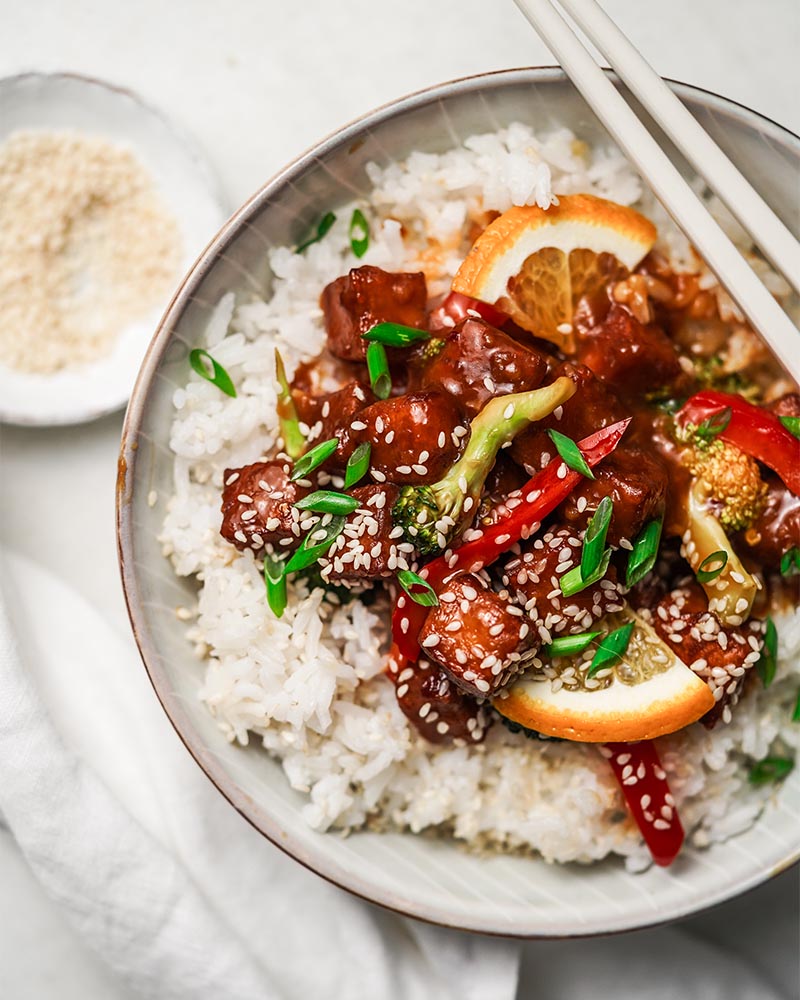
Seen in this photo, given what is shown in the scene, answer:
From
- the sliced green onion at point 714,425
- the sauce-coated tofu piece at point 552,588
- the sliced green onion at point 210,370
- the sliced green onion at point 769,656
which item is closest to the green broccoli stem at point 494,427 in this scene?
the sauce-coated tofu piece at point 552,588

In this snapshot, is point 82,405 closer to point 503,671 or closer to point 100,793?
point 100,793

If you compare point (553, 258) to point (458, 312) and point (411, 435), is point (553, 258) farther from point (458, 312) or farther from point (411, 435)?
point (411, 435)

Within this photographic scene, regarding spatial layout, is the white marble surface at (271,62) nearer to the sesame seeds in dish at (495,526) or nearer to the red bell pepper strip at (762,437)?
the sesame seeds in dish at (495,526)

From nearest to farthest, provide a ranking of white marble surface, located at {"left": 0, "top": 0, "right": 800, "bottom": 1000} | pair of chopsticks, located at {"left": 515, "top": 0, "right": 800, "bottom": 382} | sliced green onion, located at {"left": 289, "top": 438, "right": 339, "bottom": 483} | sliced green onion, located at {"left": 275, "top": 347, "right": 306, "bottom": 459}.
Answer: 1. pair of chopsticks, located at {"left": 515, "top": 0, "right": 800, "bottom": 382}
2. sliced green onion, located at {"left": 289, "top": 438, "right": 339, "bottom": 483}
3. sliced green onion, located at {"left": 275, "top": 347, "right": 306, "bottom": 459}
4. white marble surface, located at {"left": 0, "top": 0, "right": 800, "bottom": 1000}

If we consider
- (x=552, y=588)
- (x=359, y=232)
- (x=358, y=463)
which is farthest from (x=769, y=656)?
(x=359, y=232)

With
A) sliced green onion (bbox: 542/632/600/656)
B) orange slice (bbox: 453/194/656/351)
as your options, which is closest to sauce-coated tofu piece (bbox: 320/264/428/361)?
orange slice (bbox: 453/194/656/351)

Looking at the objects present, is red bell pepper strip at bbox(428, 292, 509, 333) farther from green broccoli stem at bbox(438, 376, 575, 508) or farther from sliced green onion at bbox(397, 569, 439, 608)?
sliced green onion at bbox(397, 569, 439, 608)
